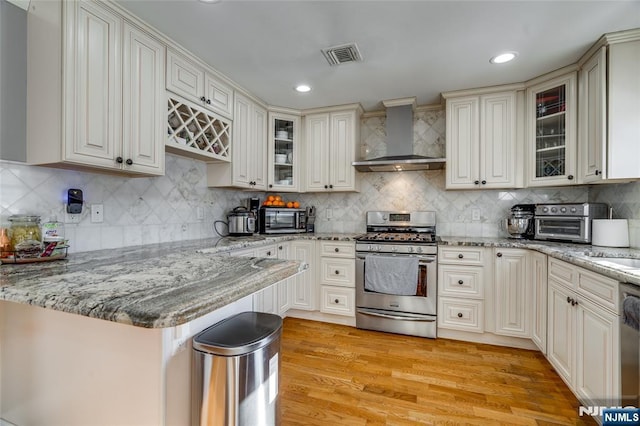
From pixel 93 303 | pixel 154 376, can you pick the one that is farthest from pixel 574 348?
pixel 93 303

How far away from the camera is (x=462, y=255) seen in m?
2.70

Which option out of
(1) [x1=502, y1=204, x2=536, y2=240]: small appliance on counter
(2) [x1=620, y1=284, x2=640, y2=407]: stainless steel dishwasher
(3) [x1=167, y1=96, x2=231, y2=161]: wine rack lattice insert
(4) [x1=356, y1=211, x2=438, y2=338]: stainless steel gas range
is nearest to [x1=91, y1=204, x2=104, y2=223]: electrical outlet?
(3) [x1=167, y1=96, x2=231, y2=161]: wine rack lattice insert

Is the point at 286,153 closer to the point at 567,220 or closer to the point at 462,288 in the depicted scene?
the point at 462,288

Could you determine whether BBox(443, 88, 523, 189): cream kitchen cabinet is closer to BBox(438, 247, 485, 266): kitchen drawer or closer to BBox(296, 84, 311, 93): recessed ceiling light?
BBox(438, 247, 485, 266): kitchen drawer

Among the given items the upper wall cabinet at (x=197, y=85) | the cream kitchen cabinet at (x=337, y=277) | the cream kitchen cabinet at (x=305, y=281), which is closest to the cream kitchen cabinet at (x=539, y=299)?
the cream kitchen cabinet at (x=337, y=277)

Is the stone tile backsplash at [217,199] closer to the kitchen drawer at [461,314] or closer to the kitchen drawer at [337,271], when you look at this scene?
the kitchen drawer at [337,271]

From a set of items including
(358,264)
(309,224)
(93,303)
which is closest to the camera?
(93,303)

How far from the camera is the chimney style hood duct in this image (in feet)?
10.4

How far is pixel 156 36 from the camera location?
197cm

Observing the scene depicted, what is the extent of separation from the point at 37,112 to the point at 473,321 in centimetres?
353

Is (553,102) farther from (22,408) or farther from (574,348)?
(22,408)

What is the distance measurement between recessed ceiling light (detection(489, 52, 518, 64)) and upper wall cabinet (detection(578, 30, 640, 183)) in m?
0.52

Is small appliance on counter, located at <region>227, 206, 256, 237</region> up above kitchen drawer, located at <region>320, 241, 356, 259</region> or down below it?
above

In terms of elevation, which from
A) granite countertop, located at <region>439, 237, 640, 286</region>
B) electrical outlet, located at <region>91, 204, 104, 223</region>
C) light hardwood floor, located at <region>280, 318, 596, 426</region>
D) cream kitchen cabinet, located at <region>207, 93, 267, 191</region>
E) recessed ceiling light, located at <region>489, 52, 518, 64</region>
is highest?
recessed ceiling light, located at <region>489, 52, 518, 64</region>
